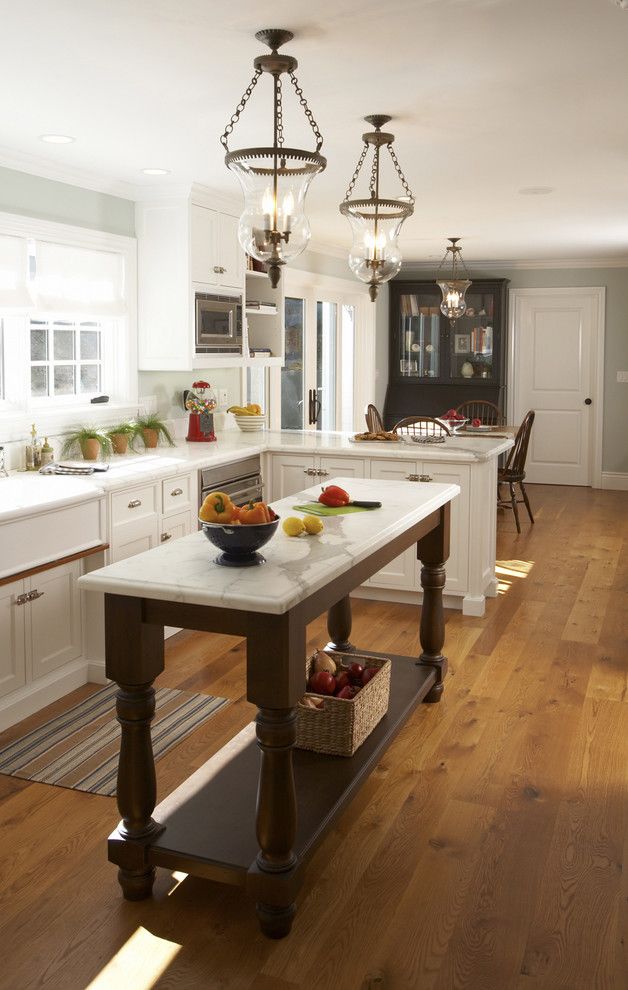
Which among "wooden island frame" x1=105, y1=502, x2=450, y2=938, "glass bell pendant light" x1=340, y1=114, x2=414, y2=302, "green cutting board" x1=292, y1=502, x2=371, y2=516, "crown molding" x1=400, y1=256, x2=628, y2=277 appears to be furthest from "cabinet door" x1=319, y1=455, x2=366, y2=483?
"crown molding" x1=400, y1=256, x2=628, y2=277

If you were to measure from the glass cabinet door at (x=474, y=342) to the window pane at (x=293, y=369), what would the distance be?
2.48 meters

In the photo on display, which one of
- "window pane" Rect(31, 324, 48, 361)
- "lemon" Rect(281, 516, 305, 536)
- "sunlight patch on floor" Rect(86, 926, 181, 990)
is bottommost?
"sunlight patch on floor" Rect(86, 926, 181, 990)

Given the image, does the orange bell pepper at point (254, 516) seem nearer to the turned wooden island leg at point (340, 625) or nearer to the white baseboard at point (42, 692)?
the turned wooden island leg at point (340, 625)

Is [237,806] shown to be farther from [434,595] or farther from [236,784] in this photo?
[434,595]

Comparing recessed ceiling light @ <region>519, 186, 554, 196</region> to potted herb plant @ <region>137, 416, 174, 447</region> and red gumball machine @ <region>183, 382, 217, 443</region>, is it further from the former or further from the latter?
potted herb plant @ <region>137, 416, 174, 447</region>

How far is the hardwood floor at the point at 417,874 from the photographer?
7.27ft

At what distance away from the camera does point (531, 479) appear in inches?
405

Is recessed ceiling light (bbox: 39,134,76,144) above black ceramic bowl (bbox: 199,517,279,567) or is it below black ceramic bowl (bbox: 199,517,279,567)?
above

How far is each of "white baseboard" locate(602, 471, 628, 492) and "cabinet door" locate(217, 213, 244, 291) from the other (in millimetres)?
5502

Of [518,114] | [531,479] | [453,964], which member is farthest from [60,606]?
[531,479]

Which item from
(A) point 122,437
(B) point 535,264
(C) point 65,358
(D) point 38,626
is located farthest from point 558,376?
(D) point 38,626

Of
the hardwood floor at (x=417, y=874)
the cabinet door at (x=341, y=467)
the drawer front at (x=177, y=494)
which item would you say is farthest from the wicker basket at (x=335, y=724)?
the cabinet door at (x=341, y=467)

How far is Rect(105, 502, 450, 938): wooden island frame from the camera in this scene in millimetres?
2273

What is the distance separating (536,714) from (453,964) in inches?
64.9
